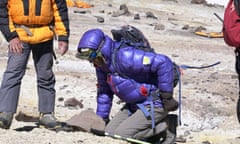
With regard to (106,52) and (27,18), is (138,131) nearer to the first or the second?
(106,52)

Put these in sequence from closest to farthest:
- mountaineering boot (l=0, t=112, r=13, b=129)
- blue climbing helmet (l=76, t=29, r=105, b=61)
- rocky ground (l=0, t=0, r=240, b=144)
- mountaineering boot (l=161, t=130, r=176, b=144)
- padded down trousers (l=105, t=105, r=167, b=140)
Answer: blue climbing helmet (l=76, t=29, r=105, b=61) < mountaineering boot (l=0, t=112, r=13, b=129) < rocky ground (l=0, t=0, r=240, b=144) < padded down trousers (l=105, t=105, r=167, b=140) < mountaineering boot (l=161, t=130, r=176, b=144)

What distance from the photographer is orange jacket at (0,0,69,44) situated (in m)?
6.50

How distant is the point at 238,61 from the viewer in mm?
5957

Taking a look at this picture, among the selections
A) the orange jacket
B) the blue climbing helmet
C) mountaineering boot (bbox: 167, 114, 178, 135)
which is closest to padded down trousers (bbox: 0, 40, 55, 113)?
the orange jacket

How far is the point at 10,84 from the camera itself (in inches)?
260

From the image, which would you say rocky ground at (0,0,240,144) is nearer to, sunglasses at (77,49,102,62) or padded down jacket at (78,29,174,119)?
padded down jacket at (78,29,174,119)

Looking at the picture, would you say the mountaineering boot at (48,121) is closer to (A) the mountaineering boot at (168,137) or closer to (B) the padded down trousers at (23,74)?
(B) the padded down trousers at (23,74)

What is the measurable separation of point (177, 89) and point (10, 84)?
459 centimetres

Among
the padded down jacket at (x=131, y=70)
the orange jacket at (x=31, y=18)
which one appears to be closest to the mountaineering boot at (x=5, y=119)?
the orange jacket at (x=31, y=18)

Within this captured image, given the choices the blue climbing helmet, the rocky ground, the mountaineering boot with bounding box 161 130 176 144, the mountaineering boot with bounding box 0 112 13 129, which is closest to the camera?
the blue climbing helmet

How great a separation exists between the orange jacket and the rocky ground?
3.01 feet

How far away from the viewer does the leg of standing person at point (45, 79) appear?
675 cm

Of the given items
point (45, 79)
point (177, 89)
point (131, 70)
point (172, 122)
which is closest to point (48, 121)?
point (45, 79)

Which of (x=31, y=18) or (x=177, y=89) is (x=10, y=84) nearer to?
(x=31, y=18)
